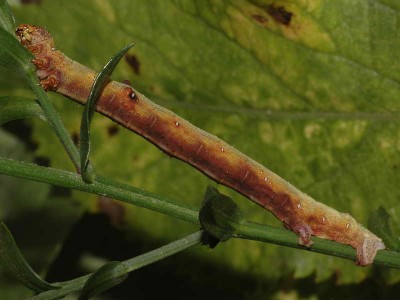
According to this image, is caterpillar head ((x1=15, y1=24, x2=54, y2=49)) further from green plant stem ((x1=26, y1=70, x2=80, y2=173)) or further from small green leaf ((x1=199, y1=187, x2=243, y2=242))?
small green leaf ((x1=199, y1=187, x2=243, y2=242))

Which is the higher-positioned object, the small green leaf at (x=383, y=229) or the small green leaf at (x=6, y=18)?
the small green leaf at (x=6, y=18)

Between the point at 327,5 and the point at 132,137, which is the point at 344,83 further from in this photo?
the point at 132,137

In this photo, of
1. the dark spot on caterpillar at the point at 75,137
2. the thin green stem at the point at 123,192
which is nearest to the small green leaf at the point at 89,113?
the thin green stem at the point at 123,192

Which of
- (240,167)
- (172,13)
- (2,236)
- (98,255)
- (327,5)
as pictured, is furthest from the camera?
(98,255)

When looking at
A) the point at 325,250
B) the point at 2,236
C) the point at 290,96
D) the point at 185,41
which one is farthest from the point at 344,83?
the point at 2,236

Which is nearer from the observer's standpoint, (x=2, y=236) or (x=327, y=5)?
(x=2, y=236)

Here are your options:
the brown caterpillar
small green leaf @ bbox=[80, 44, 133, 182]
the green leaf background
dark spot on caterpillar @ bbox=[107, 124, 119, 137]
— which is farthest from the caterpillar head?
dark spot on caterpillar @ bbox=[107, 124, 119, 137]

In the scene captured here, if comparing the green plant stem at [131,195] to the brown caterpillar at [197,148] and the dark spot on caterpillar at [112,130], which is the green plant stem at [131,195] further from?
the dark spot on caterpillar at [112,130]
